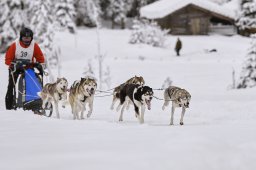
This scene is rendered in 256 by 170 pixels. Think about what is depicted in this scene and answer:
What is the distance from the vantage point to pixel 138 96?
33.0ft

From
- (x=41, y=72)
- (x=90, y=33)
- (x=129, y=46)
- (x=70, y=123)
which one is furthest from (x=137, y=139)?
(x=90, y=33)

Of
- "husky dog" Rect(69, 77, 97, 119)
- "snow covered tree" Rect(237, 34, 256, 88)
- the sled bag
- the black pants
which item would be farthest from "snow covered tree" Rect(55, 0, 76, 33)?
"husky dog" Rect(69, 77, 97, 119)

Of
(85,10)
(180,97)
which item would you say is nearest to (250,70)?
(180,97)

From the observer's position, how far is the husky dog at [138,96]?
32.2 feet

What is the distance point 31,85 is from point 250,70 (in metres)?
12.8

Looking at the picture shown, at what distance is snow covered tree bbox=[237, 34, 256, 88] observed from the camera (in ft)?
68.4

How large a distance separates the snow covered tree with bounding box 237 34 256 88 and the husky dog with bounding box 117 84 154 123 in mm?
11194

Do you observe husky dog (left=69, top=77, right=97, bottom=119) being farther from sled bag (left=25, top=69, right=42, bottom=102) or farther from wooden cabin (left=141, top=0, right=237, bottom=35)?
wooden cabin (left=141, top=0, right=237, bottom=35)

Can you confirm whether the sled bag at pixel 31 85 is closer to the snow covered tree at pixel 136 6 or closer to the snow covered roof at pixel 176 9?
the snow covered roof at pixel 176 9

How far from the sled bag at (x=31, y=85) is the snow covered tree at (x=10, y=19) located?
28559 millimetres

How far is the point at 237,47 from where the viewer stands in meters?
41.9

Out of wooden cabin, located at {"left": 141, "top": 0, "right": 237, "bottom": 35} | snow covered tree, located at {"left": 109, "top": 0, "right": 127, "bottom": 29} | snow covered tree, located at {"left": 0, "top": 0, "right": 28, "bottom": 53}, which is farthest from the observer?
snow covered tree, located at {"left": 109, "top": 0, "right": 127, "bottom": 29}

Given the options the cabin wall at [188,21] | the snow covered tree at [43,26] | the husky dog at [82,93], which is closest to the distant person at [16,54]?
the husky dog at [82,93]

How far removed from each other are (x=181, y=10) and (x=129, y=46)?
11873 mm
